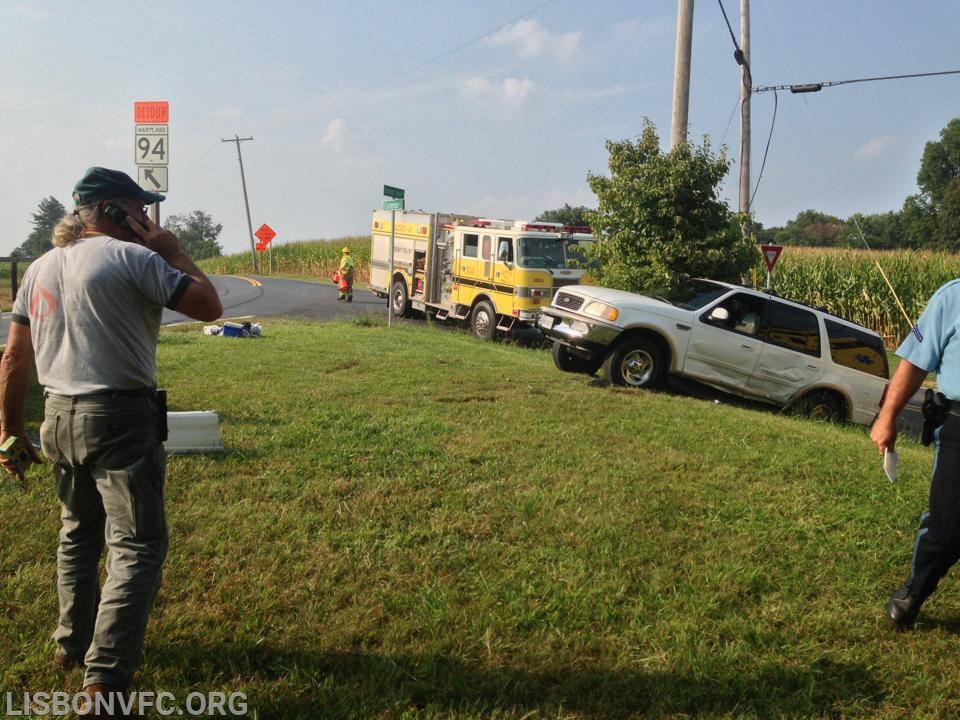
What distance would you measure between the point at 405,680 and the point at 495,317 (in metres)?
13.0

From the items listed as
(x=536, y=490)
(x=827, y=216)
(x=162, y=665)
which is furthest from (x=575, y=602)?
(x=827, y=216)

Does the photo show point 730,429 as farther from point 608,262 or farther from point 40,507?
point 608,262

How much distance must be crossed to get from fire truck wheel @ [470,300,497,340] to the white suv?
5.25 m

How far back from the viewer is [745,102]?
20.2m

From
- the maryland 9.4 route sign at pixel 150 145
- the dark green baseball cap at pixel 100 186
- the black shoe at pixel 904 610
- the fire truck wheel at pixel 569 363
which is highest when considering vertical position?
the maryland 9.4 route sign at pixel 150 145

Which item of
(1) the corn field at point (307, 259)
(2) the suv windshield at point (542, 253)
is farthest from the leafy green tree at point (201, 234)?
(2) the suv windshield at point (542, 253)

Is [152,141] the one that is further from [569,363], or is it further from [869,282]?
[869,282]

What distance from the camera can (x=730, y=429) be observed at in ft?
24.1

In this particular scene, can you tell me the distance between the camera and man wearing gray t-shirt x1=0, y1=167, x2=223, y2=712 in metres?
2.73

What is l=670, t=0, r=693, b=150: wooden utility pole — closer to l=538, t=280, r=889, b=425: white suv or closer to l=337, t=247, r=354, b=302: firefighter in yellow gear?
l=538, t=280, r=889, b=425: white suv

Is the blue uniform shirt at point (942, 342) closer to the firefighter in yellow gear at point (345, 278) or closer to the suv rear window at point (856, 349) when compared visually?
the suv rear window at point (856, 349)

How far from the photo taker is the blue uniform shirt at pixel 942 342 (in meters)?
3.53

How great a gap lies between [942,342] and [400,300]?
54.4 feet

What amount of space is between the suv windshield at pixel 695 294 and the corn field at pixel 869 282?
435 inches
